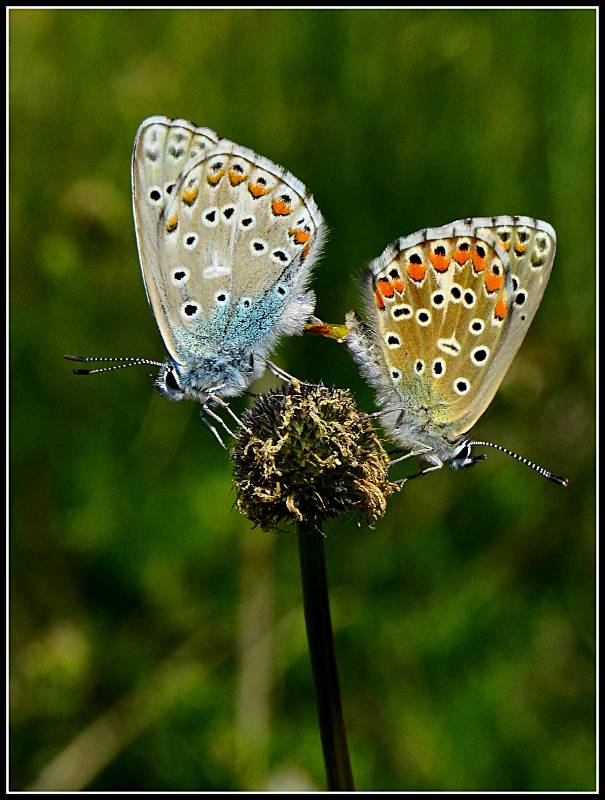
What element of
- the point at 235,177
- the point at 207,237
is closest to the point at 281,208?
the point at 235,177

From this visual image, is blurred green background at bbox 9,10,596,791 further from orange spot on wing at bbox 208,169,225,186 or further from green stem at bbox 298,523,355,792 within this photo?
green stem at bbox 298,523,355,792

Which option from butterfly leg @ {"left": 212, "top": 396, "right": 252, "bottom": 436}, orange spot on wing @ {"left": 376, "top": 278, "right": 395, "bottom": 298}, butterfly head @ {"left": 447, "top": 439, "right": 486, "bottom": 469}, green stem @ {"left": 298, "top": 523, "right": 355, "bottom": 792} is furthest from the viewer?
butterfly head @ {"left": 447, "top": 439, "right": 486, "bottom": 469}

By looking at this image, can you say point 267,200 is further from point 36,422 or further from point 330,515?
point 36,422

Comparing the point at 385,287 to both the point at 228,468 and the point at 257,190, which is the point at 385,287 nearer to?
the point at 257,190

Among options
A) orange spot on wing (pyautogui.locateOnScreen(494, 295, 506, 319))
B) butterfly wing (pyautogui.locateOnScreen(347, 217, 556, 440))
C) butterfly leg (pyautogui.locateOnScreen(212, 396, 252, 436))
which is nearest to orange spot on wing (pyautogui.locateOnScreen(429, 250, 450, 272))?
butterfly wing (pyautogui.locateOnScreen(347, 217, 556, 440))

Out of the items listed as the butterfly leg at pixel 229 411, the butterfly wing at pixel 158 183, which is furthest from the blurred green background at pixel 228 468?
the butterfly wing at pixel 158 183

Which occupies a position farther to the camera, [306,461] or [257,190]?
[257,190]

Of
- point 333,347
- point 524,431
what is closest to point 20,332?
point 333,347
